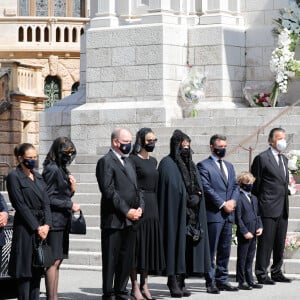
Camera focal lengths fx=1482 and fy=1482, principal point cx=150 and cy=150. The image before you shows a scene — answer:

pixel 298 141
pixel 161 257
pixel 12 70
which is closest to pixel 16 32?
pixel 12 70

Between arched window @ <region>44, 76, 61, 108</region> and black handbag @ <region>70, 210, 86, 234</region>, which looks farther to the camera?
arched window @ <region>44, 76, 61, 108</region>

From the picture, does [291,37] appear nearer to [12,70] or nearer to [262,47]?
[262,47]

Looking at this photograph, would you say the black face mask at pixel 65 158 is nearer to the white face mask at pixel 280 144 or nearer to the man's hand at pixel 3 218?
the man's hand at pixel 3 218

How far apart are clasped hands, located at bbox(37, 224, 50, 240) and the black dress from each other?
1.56 m

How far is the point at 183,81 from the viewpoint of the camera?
23766mm

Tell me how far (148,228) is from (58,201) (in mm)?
1337

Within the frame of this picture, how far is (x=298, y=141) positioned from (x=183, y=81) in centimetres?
319

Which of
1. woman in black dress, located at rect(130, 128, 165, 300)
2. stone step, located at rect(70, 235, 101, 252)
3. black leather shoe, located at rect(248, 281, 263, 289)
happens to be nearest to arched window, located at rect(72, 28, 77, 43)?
stone step, located at rect(70, 235, 101, 252)

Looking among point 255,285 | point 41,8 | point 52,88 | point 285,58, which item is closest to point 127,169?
point 255,285

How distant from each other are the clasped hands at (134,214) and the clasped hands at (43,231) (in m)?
1.00

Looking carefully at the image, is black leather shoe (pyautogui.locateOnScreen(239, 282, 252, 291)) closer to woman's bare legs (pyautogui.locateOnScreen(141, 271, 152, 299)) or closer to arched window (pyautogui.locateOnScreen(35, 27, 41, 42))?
woman's bare legs (pyautogui.locateOnScreen(141, 271, 152, 299))

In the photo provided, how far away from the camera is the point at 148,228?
1573 cm

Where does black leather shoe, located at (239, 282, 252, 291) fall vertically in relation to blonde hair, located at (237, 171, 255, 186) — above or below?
below

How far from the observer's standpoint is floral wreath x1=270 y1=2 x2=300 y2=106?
76.1 feet
